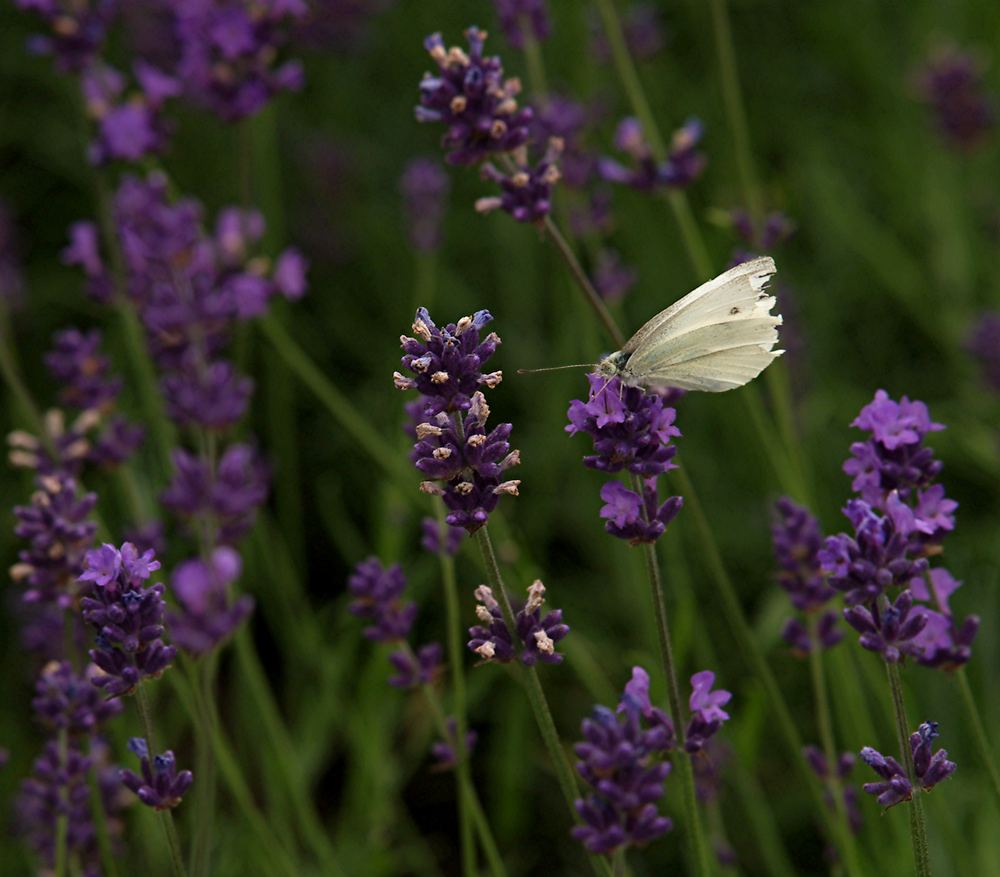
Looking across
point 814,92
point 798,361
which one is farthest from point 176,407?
point 814,92

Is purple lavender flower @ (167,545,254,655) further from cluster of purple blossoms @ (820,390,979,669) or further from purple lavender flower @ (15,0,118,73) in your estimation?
purple lavender flower @ (15,0,118,73)

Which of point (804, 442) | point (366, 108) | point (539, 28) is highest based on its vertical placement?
point (366, 108)

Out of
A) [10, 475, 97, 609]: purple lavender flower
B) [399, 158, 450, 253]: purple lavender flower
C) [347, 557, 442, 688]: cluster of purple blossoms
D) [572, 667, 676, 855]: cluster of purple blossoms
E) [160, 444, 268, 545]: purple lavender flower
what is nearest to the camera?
[572, 667, 676, 855]: cluster of purple blossoms

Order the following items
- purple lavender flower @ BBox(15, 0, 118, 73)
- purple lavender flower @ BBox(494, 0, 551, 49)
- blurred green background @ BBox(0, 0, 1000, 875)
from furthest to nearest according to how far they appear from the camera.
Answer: blurred green background @ BBox(0, 0, 1000, 875), purple lavender flower @ BBox(15, 0, 118, 73), purple lavender flower @ BBox(494, 0, 551, 49)

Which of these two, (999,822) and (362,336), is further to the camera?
(362,336)

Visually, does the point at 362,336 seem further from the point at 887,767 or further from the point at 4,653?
the point at 887,767

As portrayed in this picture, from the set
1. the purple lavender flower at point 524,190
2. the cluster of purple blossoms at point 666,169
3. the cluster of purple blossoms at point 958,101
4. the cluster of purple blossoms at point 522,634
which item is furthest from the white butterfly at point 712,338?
the cluster of purple blossoms at point 958,101

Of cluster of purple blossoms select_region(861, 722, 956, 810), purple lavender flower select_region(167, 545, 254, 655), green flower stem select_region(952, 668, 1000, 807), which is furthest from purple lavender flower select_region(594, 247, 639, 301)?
cluster of purple blossoms select_region(861, 722, 956, 810)

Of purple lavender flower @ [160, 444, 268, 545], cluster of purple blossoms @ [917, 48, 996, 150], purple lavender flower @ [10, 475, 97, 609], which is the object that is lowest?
purple lavender flower @ [10, 475, 97, 609]
